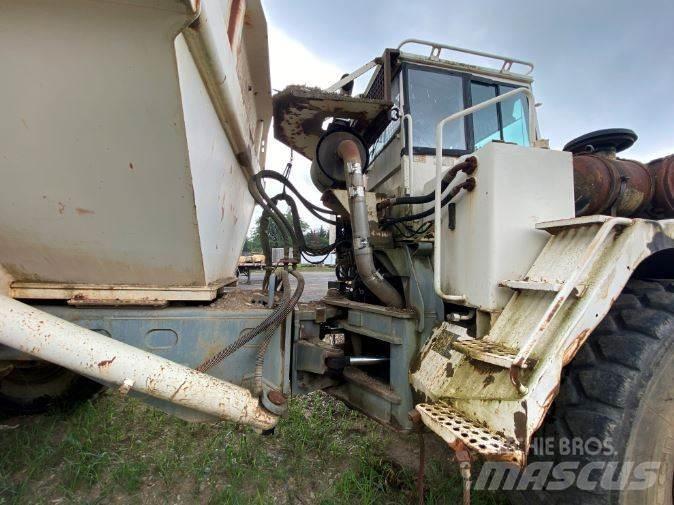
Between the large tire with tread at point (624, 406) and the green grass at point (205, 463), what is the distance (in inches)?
31.8

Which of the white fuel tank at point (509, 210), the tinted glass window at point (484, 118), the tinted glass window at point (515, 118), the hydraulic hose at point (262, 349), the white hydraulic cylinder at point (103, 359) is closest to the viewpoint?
the white hydraulic cylinder at point (103, 359)

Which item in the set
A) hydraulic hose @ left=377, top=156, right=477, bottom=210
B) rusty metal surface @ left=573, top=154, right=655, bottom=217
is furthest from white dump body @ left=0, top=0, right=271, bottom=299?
rusty metal surface @ left=573, top=154, right=655, bottom=217

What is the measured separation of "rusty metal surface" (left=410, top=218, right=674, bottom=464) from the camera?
4.10 feet

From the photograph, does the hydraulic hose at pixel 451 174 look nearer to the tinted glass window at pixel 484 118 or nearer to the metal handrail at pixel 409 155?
the metal handrail at pixel 409 155

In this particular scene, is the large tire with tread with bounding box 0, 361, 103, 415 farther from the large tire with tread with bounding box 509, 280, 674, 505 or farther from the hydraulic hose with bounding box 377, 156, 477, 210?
the large tire with tread with bounding box 509, 280, 674, 505

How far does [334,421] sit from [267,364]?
130 cm

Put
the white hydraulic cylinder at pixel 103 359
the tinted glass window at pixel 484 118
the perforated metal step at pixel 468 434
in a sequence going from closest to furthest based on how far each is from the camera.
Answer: the perforated metal step at pixel 468 434 → the white hydraulic cylinder at pixel 103 359 → the tinted glass window at pixel 484 118

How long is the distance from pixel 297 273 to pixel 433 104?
1.62m

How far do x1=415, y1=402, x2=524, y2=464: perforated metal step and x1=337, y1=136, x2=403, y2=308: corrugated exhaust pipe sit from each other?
790 millimetres

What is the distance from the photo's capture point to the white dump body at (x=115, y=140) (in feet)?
3.55

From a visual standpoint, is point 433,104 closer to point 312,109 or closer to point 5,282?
point 312,109

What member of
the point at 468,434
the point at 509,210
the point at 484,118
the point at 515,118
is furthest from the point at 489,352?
the point at 515,118

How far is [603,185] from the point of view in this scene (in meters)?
2.10

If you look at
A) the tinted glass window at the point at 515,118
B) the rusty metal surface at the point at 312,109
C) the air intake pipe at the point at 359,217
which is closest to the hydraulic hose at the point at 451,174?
the air intake pipe at the point at 359,217
